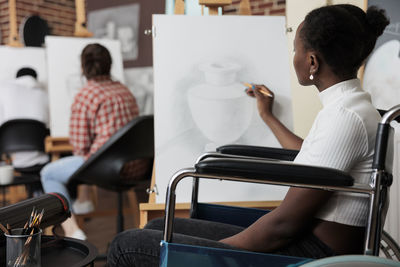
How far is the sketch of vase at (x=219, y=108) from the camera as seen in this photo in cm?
168

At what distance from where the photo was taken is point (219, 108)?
1688 millimetres

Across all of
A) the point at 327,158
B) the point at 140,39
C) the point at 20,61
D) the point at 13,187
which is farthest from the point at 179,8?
the point at 140,39

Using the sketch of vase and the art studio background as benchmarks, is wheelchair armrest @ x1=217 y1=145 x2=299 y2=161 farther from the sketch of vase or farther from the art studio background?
the art studio background

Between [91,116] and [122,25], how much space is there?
7.57ft

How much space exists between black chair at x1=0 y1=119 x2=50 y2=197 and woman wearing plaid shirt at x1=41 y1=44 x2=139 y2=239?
1.76 feet

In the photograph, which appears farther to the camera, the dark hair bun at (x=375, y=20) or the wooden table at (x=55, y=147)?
the wooden table at (x=55, y=147)

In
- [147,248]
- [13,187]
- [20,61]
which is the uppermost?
[20,61]

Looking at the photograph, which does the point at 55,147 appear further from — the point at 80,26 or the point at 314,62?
the point at 314,62

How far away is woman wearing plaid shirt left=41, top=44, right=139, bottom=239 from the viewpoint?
2.66 m

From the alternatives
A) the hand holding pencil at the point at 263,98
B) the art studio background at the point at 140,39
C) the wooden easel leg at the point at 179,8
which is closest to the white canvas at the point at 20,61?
the art studio background at the point at 140,39

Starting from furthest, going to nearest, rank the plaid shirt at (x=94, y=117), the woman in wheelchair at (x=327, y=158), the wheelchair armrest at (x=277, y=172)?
the plaid shirt at (x=94, y=117), the woman in wheelchair at (x=327, y=158), the wheelchair armrest at (x=277, y=172)

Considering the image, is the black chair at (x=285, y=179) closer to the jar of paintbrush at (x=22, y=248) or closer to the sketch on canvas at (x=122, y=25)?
the jar of paintbrush at (x=22, y=248)

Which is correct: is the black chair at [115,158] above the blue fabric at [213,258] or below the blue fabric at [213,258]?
below

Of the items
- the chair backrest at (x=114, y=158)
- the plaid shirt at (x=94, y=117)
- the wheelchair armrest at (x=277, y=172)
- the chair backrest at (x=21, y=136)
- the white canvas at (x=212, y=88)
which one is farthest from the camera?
the chair backrest at (x=21, y=136)
